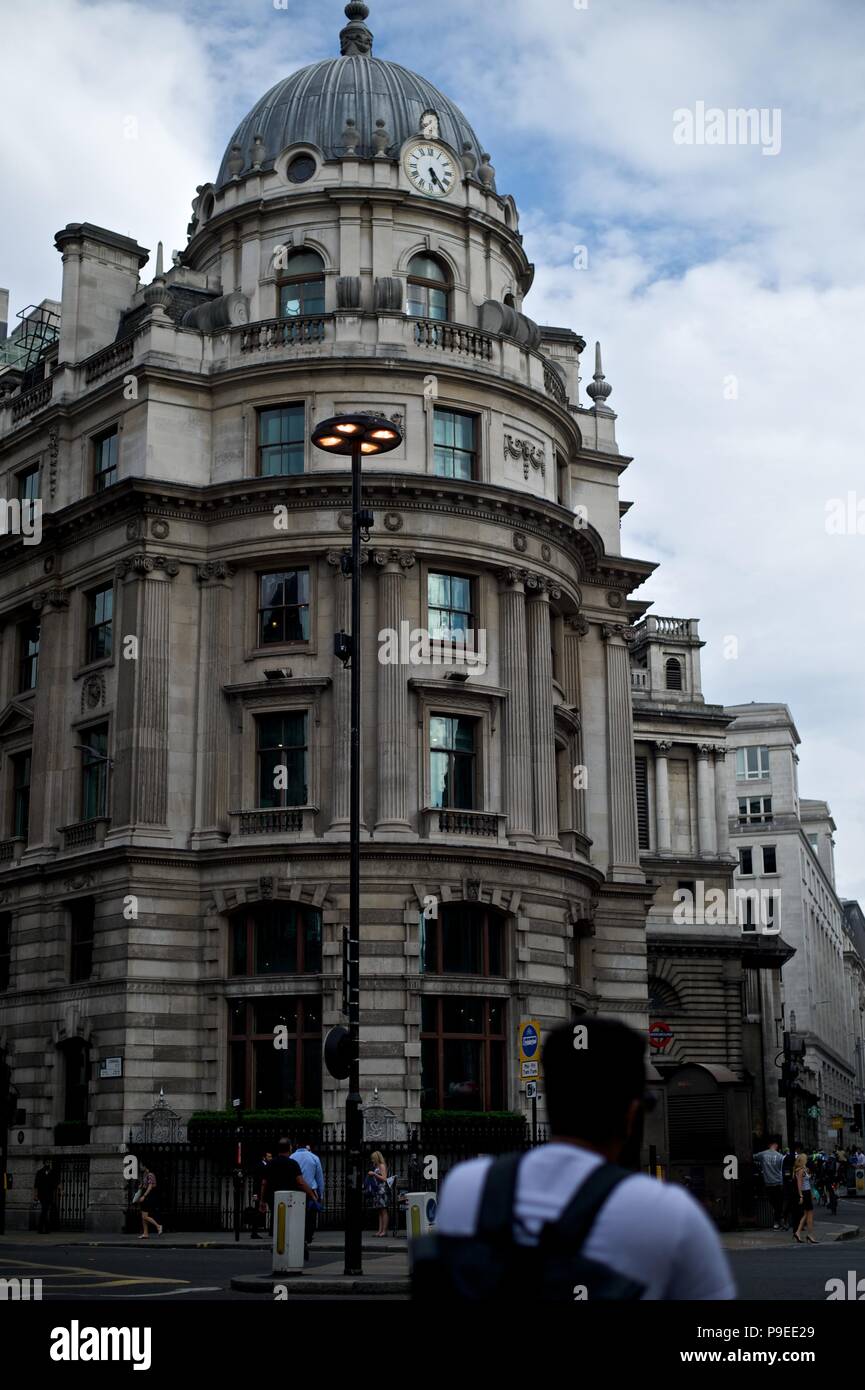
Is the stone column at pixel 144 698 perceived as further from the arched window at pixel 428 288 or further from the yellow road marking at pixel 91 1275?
the yellow road marking at pixel 91 1275

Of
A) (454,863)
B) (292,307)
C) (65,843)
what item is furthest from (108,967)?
(292,307)

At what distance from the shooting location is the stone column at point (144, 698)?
42.2 metres

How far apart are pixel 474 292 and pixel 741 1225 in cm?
2570

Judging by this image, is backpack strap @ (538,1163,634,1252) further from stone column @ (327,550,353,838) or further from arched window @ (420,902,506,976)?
arched window @ (420,902,506,976)

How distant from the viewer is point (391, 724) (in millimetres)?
41781

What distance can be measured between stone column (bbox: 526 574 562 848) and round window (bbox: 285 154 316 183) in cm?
1329

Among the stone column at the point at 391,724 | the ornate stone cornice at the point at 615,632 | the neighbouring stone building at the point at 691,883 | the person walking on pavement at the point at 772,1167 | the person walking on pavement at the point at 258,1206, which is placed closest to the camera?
the person walking on pavement at the point at 258,1206

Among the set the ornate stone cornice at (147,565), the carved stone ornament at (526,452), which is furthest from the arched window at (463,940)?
the carved stone ornament at (526,452)

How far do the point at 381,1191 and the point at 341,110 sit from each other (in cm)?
3145

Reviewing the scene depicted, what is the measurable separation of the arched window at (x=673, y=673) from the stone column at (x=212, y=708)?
38.1 metres

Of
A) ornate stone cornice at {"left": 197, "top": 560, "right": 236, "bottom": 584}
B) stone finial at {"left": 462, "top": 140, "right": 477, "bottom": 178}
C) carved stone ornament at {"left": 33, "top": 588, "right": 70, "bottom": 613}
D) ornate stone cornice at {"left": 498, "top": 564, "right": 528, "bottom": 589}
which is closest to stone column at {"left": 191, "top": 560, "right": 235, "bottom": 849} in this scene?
ornate stone cornice at {"left": 197, "top": 560, "right": 236, "bottom": 584}

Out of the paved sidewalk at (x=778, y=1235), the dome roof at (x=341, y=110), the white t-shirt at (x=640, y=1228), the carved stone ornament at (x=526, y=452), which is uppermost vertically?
the dome roof at (x=341, y=110)

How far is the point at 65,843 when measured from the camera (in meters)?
44.9
